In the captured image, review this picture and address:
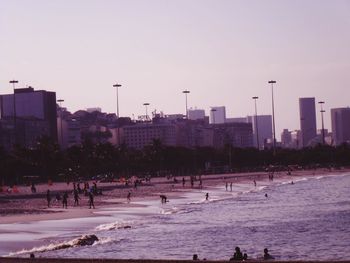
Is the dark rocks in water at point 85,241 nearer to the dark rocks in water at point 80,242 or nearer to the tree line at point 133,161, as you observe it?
the dark rocks in water at point 80,242

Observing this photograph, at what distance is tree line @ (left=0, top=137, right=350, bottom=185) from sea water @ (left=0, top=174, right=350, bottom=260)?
5959 cm

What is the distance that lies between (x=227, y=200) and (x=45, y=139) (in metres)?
55.9

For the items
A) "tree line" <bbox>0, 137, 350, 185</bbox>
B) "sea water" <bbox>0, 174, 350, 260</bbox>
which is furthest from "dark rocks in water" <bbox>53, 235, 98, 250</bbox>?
"tree line" <bbox>0, 137, 350, 185</bbox>

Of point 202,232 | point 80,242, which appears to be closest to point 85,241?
point 80,242

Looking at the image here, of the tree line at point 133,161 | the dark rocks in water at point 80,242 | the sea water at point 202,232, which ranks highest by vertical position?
the tree line at point 133,161

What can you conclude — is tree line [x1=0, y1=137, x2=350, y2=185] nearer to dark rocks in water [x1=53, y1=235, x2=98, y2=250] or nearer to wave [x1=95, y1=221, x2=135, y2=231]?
wave [x1=95, y1=221, x2=135, y2=231]

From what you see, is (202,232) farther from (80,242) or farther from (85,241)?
(80,242)

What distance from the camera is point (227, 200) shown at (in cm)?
6875

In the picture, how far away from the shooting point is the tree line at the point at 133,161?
114 m

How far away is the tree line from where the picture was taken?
113819 millimetres

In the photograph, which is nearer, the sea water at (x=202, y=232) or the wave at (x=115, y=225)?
the sea water at (x=202, y=232)

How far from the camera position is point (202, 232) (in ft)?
125

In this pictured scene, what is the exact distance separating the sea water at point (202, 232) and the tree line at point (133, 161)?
5959 centimetres

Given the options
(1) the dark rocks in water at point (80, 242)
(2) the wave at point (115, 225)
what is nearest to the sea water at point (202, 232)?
(2) the wave at point (115, 225)
